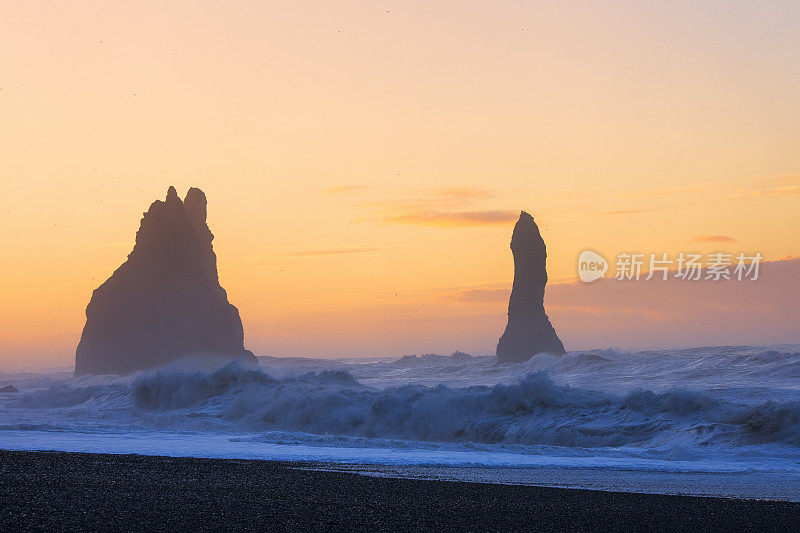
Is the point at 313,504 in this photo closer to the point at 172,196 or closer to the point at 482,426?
the point at 482,426

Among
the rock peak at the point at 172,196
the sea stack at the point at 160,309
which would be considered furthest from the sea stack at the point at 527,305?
the rock peak at the point at 172,196

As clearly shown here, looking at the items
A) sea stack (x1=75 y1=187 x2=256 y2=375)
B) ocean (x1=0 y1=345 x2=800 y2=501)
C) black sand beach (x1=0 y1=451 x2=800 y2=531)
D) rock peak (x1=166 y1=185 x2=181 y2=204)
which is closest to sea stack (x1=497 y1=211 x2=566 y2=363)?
sea stack (x1=75 y1=187 x2=256 y2=375)

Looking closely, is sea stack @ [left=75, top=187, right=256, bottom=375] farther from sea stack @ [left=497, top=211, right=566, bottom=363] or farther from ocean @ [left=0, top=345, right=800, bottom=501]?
ocean @ [left=0, top=345, right=800, bottom=501]

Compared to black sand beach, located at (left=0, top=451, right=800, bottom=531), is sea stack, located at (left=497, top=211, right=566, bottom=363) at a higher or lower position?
higher

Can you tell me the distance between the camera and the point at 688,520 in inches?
372

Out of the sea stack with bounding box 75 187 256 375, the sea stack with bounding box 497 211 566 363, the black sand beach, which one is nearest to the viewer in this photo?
the black sand beach

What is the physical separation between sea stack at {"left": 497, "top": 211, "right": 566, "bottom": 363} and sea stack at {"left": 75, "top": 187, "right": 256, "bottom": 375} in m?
24.2

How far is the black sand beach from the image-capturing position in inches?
323

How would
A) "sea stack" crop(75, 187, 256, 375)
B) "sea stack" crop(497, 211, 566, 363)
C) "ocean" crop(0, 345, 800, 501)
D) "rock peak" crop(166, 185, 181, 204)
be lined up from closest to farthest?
1. "ocean" crop(0, 345, 800, 501)
2. "sea stack" crop(497, 211, 566, 363)
3. "sea stack" crop(75, 187, 256, 375)
4. "rock peak" crop(166, 185, 181, 204)

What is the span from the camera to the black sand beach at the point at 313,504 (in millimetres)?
8203

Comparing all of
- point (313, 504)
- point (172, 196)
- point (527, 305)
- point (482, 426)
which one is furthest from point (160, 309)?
point (313, 504)

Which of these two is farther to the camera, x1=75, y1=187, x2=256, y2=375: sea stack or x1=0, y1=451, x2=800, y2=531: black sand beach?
x1=75, y1=187, x2=256, y2=375: sea stack

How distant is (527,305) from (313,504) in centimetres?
6774

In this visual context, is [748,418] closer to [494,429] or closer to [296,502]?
[494,429]
